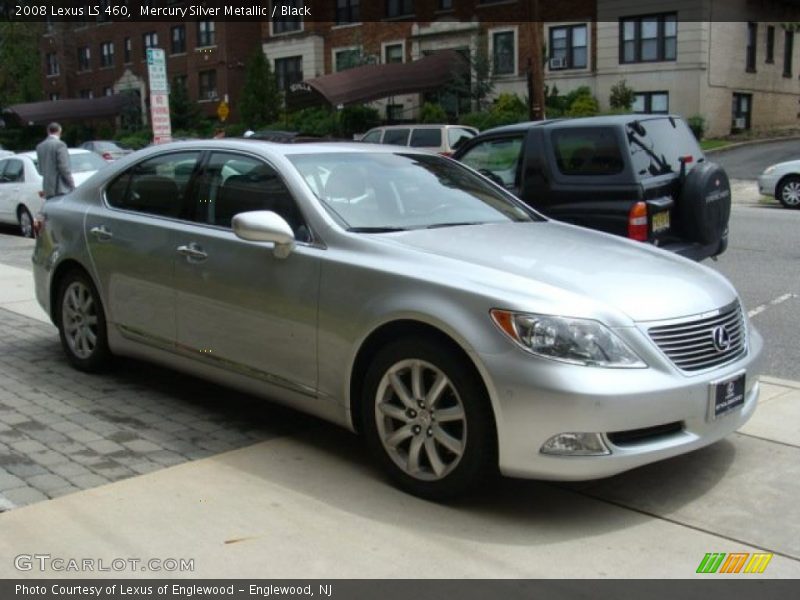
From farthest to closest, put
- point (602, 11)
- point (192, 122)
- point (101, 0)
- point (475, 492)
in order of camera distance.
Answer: point (101, 0) → point (192, 122) → point (602, 11) → point (475, 492)

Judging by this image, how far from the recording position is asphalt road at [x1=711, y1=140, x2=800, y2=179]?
26672 mm

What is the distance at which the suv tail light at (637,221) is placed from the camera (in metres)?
7.49

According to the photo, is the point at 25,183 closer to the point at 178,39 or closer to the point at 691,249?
the point at 691,249

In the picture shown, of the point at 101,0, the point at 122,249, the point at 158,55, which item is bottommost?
the point at 122,249

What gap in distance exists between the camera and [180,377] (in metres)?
6.38

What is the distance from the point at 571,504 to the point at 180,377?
315 centimetres

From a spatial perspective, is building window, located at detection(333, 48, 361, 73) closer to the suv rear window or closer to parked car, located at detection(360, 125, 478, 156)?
parked car, located at detection(360, 125, 478, 156)

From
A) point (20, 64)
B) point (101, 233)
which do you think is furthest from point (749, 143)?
point (20, 64)

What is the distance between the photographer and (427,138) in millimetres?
23812

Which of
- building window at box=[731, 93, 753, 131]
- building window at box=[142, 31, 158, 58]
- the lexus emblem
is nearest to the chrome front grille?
the lexus emblem

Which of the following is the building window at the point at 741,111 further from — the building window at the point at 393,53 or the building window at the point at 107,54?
the building window at the point at 107,54

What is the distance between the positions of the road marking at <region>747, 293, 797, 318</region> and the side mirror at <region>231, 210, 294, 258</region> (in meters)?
5.11

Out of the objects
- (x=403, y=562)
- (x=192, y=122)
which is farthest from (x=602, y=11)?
(x=403, y=562)

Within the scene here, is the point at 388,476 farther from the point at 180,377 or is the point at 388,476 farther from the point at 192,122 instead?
the point at 192,122
